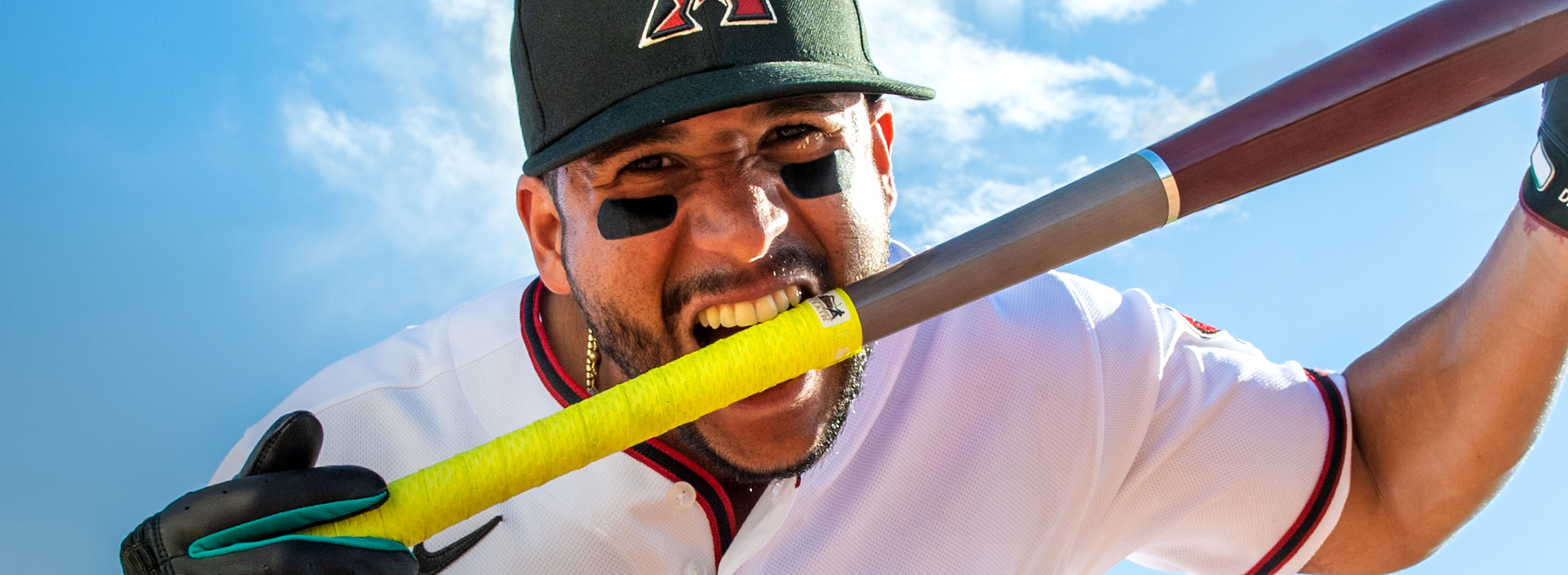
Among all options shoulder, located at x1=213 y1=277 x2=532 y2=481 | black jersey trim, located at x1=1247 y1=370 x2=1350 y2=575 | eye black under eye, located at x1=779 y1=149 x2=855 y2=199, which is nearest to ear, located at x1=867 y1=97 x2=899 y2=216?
eye black under eye, located at x1=779 y1=149 x2=855 y2=199

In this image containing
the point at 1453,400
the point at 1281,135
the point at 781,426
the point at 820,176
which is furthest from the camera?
the point at 1453,400

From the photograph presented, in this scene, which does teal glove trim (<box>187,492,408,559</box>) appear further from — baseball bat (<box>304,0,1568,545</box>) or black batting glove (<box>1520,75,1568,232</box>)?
black batting glove (<box>1520,75,1568,232</box>)

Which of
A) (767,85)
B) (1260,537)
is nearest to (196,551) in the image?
(767,85)

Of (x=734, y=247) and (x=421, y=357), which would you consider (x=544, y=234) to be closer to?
(x=421, y=357)

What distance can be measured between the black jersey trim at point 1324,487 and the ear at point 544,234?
7.66 feet

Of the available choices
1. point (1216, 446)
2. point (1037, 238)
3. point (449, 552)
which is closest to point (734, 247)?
point (1037, 238)

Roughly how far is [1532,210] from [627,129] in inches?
85.9

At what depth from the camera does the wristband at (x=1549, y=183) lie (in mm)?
2443

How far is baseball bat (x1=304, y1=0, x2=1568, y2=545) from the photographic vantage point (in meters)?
2.20

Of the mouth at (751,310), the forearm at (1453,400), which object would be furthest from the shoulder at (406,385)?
the forearm at (1453,400)

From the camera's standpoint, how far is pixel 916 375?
3.43 metres

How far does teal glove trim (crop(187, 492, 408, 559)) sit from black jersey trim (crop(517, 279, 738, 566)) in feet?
3.39

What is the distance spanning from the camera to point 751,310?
250cm

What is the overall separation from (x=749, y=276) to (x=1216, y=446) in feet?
5.81
